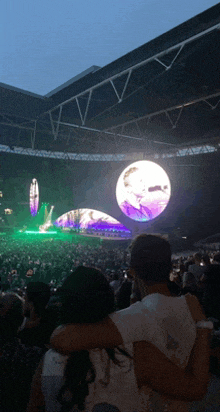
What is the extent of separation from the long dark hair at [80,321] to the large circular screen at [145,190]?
A: 18.1 meters

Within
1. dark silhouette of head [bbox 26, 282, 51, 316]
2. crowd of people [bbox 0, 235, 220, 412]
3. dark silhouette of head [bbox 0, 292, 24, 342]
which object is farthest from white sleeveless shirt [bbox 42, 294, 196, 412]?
dark silhouette of head [bbox 0, 292, 24, 342]

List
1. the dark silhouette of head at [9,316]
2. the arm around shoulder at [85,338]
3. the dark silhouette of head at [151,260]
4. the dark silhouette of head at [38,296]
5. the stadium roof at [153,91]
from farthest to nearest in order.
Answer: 1. the stadium roof at [153,91]
2. the dark silhouette of head at [9,316]
3. the dark silhouette of head at [38,296]
4. the dark silhouette of head at [151,260]
5. the arm around shoulder at [85,338]

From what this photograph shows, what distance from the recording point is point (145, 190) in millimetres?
19031

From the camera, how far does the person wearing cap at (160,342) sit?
1.05 m

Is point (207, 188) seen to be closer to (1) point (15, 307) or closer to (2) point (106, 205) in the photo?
(2) point (106, 205)

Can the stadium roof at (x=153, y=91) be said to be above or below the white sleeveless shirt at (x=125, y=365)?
above

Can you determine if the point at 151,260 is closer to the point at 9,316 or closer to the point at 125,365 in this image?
the point at 125,365

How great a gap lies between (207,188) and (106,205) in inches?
500

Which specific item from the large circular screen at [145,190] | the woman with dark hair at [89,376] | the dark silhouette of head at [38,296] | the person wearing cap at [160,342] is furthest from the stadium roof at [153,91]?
the woman with dark hair at [89,376]

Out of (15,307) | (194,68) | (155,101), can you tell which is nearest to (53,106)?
(155,101)

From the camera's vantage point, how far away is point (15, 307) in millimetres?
2594

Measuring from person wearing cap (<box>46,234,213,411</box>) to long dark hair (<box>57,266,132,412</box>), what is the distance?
42mm

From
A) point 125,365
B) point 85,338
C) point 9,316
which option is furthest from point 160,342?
point 9,316

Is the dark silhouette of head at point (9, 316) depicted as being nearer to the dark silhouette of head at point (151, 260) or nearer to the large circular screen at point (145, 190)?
the dark silhouette of head at point (151, 260)
